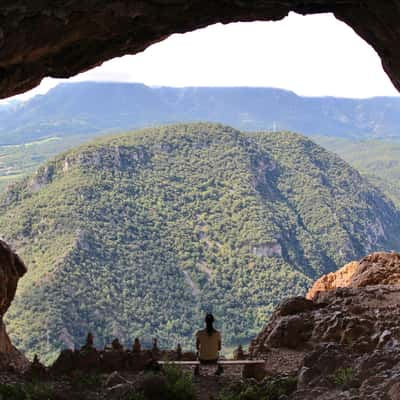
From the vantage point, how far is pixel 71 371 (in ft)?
53.3

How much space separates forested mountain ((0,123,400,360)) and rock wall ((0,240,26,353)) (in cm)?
5451

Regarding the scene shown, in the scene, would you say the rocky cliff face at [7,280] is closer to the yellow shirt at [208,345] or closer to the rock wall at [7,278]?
the rock wall at [7,278]

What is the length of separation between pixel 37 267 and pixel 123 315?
16.1m

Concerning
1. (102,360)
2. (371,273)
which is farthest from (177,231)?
(102,360)

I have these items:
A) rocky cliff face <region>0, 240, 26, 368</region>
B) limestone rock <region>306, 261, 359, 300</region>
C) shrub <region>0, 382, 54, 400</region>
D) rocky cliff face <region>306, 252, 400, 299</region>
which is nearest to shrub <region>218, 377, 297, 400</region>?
shrub <region>0, 382, 54, 400</region>

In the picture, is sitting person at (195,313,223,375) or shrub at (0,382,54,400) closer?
shrub at (0,382,54,400)

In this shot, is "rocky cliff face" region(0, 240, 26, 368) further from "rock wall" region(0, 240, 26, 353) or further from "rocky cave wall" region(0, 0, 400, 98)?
"rocky cave wall" region(0, 0, 400, 98)

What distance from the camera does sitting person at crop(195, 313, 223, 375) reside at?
1570 cm

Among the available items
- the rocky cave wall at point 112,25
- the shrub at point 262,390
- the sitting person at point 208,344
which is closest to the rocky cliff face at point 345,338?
the shrub at point 262,390

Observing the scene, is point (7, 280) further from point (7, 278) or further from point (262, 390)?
point (262, 390)

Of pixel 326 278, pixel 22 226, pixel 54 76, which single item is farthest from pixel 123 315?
pixel 54 76

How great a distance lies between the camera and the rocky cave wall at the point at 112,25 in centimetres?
1412

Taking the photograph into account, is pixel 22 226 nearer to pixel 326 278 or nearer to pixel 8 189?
pixel 8 189

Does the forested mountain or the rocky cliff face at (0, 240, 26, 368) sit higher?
the rocky cliff face at (0, 240, 26, 368)
